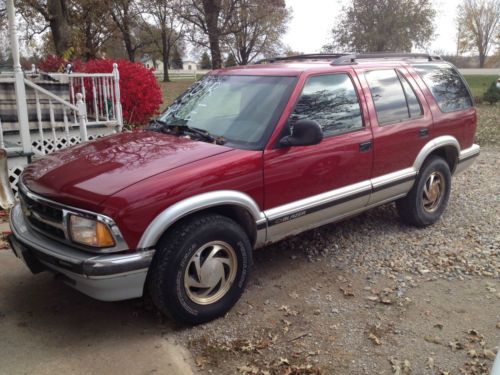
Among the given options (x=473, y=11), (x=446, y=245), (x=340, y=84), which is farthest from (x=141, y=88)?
(x=473, y=11)

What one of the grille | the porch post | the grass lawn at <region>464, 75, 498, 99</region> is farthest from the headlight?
the grass lawn at <region>464, 75, 498, 99</region>

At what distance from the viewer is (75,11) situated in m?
24.0

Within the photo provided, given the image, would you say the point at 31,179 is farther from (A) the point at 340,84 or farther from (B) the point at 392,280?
(B) the point at 392,280

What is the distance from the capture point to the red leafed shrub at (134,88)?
31.5 feet

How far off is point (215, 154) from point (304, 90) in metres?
1.05

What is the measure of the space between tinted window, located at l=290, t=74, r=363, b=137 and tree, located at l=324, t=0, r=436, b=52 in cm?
3228

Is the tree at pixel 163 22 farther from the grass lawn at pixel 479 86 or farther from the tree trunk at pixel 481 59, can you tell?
the tree trunk at pixel 481 59

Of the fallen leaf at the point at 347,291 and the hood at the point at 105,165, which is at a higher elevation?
the hood at the point at 105,165

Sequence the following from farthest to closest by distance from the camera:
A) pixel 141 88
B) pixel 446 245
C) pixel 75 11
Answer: pixel 75 11 → pixel 141 88 → pixel 446 245

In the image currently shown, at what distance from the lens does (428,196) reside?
17.7 feet

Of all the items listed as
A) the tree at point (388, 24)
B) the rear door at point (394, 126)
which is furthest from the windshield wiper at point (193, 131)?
the tree at point (388, 24)

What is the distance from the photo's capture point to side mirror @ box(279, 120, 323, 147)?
3580 millimetres

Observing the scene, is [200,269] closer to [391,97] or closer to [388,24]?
[391,97]

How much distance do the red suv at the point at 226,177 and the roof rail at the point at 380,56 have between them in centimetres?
2
